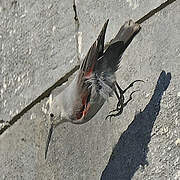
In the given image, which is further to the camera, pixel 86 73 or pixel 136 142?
pixel 136 142

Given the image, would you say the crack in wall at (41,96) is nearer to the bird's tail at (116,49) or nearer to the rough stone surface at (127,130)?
the rough stone surface at (127,130)

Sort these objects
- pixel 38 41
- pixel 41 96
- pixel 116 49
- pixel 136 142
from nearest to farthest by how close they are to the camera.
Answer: pixel 116 49
pixel 136 142
pixel 41 96
pixel 38 41

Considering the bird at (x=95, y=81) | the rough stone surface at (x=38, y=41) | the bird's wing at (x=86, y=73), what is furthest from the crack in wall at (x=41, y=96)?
the bird's wing at (x=86, y=73)

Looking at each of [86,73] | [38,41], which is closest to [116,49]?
[86,73]

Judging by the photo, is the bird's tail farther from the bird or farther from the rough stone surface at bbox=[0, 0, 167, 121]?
the rough stone surface at bbox=[0, 0, 167, 121]

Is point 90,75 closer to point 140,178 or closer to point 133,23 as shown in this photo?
point 133,23

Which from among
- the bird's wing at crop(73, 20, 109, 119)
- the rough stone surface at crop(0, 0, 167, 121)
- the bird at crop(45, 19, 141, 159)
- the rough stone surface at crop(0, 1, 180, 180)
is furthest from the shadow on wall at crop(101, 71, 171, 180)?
the rough stone surface at crop(0, 0, 167, 121)

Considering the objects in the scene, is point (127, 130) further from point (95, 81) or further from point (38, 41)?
point (38, 41)
